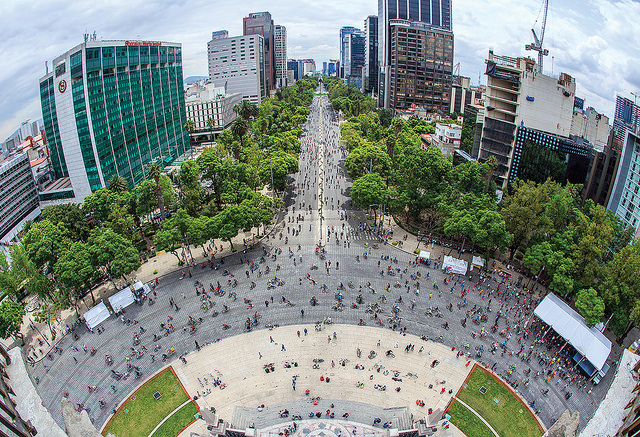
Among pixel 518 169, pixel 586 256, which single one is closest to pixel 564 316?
pixel 586 256

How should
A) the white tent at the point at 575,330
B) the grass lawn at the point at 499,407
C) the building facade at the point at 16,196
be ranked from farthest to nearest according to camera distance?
the building facade at the point at 16,196 < the white tent at the point at 575,330 < the grass lawn at the point at 499,407

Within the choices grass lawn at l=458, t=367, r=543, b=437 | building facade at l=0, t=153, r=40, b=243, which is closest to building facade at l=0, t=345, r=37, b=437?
grass lawn at l=458, t=367, r=543, b=437

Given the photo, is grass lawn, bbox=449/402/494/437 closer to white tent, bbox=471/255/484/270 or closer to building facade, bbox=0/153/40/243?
white tent, bbox=471/255/484/270

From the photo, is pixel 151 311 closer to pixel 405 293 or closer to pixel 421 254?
pixel 405 293

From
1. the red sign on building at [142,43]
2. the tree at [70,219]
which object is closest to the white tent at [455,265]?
the tree at [70,219]

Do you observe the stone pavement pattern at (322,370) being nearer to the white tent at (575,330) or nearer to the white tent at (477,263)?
the white tent at (575,330)
